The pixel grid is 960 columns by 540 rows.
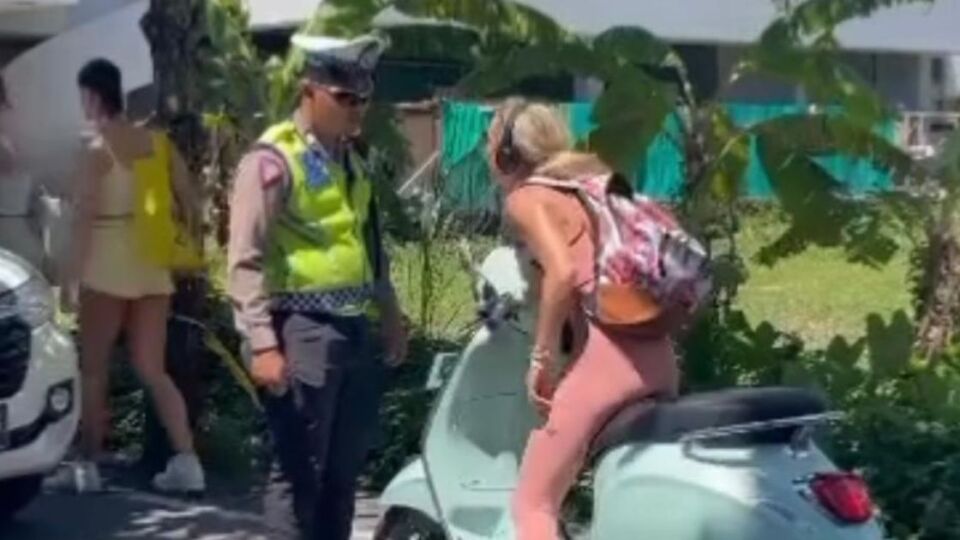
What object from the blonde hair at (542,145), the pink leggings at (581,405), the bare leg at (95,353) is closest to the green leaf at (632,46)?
the bare leg at (95,353)

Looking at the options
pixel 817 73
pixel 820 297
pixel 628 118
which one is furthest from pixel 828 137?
pixel 820 297

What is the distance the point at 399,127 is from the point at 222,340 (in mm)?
1388

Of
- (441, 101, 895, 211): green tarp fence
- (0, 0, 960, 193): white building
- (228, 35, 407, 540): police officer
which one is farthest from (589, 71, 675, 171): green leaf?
(228, 35, 407, 540): police officer

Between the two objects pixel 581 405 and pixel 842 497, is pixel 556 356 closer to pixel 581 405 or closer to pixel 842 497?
pixel 581 405

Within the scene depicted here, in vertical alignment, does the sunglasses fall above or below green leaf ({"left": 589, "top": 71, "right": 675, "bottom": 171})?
above

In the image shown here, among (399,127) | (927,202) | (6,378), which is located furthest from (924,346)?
(6,378)

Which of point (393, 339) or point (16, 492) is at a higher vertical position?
point (393, 339)

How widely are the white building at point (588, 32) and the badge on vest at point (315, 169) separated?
15.2 feet

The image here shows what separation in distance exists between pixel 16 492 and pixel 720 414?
3.99 metres

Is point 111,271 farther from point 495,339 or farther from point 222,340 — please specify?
point 495,339

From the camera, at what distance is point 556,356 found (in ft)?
21.4

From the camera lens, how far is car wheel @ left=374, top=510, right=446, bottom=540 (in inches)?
281

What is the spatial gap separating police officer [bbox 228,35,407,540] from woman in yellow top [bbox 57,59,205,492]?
2.71 metres

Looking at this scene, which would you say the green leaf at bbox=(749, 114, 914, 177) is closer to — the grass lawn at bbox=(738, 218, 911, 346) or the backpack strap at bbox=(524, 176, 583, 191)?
the backpack strap at bbox=(524, 176, 583, 191)
